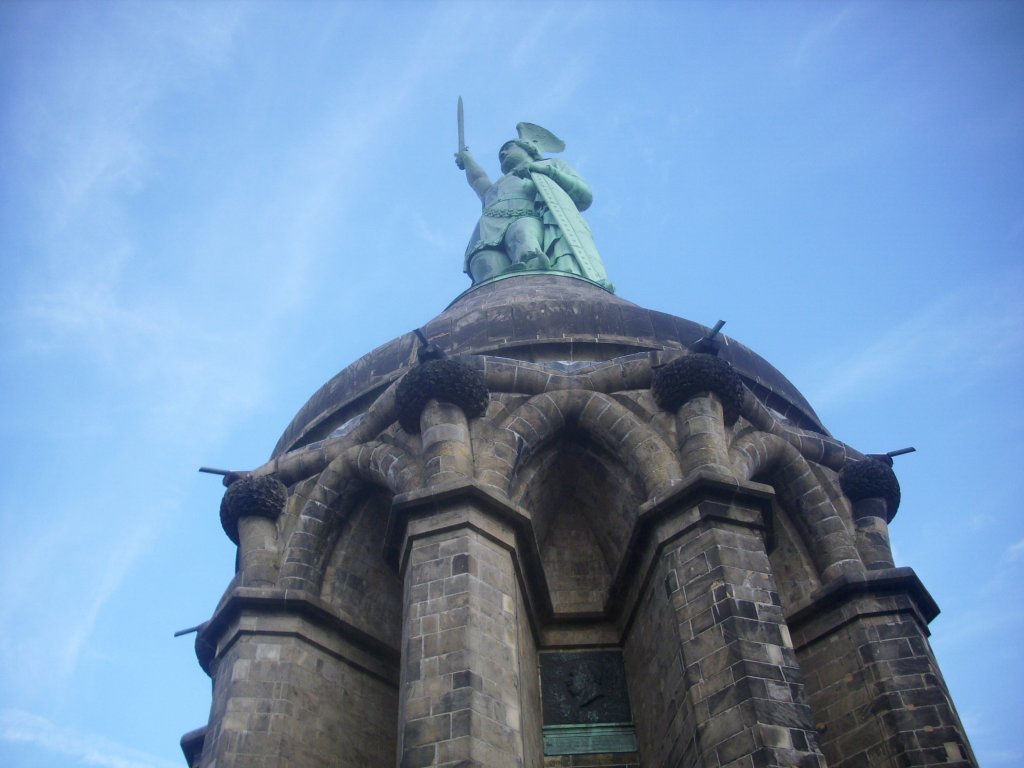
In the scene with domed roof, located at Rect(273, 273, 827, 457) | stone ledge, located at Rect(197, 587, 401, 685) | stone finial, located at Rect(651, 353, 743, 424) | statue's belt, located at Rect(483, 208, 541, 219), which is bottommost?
stone ledge, located at Rect(197, 587, 401, 685)

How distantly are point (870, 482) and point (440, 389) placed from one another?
5.38m

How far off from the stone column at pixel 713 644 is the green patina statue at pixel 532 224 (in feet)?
31.0

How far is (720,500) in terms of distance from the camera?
35.1ft

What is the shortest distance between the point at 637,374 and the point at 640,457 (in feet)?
4.35

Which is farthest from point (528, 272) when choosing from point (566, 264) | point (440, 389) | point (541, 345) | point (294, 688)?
point (294, 688)

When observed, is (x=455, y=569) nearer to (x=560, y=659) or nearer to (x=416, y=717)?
(x=416, y=717)

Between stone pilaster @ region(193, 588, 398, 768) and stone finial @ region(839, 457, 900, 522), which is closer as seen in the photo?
stone pilaster @ region(193, 588, 398, 768)

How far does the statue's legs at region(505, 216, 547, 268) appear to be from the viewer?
789 inches

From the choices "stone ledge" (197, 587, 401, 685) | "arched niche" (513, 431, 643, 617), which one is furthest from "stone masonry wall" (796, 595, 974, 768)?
"stone ledge" (197, 587, 401, 685)

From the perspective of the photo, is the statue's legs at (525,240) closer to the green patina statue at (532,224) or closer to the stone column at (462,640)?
the green patina statue at (532,224)

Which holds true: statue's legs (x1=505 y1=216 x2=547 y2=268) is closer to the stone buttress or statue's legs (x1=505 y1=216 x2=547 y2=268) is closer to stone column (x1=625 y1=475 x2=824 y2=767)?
the stone buttress

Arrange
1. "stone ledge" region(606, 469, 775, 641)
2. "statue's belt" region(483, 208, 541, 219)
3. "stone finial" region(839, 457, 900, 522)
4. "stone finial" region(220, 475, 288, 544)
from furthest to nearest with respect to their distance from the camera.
→ "statue's belt" region(483, 208, 541, 219) → "stone finial" region(839, 457, 900, 522) → "stone finial" region(220, 475, 288, 544) → "stone ledge" region(606, 469, 775, 641)

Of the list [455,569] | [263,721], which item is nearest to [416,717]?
[455,569]

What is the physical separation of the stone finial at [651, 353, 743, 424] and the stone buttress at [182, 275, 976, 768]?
0.03 metres
